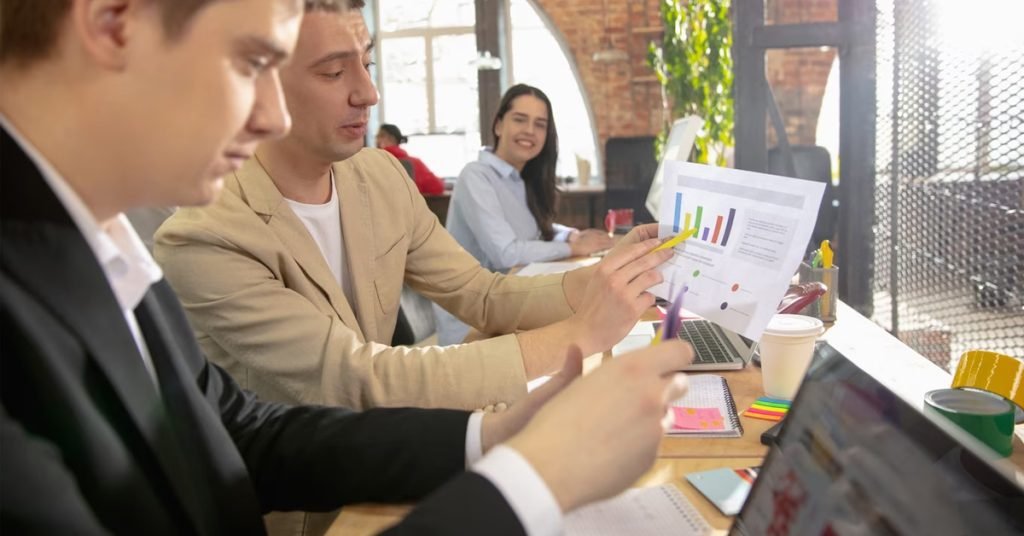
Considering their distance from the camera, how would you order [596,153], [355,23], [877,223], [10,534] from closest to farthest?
[10,534] → [355,23] → [877,223] → [596,153]

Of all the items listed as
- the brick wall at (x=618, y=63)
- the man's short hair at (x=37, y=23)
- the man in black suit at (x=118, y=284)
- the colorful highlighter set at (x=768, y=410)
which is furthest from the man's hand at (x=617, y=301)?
the brick wall at (x=618, y=63)

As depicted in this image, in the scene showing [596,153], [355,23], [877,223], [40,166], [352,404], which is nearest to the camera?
[40,166]

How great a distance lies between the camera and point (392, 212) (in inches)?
69.1

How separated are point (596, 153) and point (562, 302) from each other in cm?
579

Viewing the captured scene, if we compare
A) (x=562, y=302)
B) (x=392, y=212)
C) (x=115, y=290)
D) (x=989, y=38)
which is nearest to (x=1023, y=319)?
(x=989, y=38)

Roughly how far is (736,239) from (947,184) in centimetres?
76

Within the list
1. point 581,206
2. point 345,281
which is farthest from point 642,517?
point 581,206

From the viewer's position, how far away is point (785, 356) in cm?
127

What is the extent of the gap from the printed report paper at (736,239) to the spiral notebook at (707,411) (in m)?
0.14

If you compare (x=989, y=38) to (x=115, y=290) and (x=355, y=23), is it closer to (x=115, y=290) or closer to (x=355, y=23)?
(x=355, y=23)

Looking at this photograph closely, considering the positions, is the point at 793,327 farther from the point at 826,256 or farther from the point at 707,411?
the point at 826,256

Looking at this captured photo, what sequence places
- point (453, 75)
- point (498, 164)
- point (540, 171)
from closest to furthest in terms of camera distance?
point (498, 164) → point (540, 171) → point (453, 75)

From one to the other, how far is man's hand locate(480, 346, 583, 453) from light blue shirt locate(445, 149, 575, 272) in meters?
2.12

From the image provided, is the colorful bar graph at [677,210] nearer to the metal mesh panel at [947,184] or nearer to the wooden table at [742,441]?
the wooden table at [742,441]
